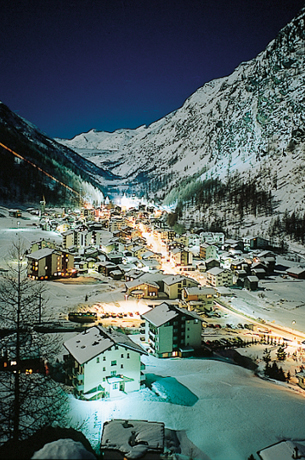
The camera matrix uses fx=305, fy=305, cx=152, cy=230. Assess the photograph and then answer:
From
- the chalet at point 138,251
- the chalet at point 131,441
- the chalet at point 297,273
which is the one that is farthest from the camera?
the chalet at point 138,251

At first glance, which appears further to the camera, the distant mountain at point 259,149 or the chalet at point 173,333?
the distant mountain at point 259,149

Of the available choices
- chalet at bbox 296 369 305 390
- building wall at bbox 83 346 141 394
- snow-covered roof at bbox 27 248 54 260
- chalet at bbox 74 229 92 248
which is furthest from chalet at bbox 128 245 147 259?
building wall at bbox 83 346 141 394

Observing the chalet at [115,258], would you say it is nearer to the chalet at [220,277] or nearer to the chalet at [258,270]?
the chalet at [220,277]

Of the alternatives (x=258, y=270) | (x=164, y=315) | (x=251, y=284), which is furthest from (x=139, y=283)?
(x=258, y=270)

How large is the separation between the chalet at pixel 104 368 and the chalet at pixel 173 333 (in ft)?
12.7

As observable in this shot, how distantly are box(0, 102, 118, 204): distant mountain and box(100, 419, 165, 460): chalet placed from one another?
7314 centimetres

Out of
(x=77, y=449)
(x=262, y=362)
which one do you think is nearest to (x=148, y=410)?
(x=77, y=449)

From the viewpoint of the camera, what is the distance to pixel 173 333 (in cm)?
1570

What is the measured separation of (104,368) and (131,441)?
415cm

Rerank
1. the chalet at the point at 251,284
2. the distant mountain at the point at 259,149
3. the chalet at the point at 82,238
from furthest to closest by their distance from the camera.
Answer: the distant mountain at the point at 259,149
the chalet at the point at 82,238
the chalet at the point at 251,284

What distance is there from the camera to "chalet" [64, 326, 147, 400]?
1070 centimetres

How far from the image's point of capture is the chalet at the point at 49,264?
27203mm

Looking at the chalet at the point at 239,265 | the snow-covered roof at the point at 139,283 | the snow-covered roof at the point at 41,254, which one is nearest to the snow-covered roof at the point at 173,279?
the snow-covered roof at the point at 139,283

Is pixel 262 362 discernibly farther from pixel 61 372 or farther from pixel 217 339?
pixel 61 372
